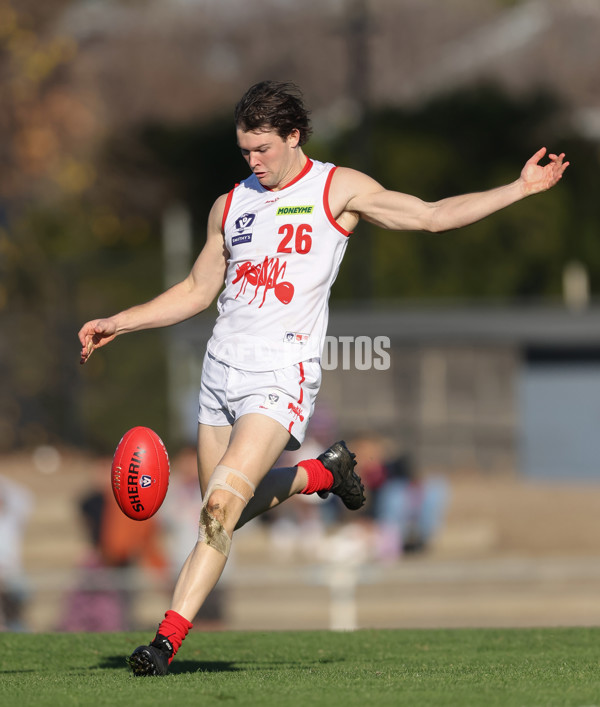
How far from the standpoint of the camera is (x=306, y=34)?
54375mm

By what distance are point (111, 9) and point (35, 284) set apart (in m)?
16.6

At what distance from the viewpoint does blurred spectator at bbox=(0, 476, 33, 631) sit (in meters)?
11.8

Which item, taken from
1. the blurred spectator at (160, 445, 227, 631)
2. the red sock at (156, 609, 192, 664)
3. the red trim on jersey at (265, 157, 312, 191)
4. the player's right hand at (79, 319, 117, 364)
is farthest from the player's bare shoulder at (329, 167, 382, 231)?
the blurred spectator at (160, 445, 227, 631)

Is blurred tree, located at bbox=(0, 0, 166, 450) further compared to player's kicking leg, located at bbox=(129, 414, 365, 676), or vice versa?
blurred tree, located at bbox=(0, 0, 166, 450)

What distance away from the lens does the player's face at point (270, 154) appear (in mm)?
5872

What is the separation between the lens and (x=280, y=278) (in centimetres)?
589

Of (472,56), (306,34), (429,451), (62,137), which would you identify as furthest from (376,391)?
(306,34)

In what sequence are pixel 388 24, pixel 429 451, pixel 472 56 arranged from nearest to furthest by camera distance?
pixel 429 451
pixel 472 56
pixel 388 24

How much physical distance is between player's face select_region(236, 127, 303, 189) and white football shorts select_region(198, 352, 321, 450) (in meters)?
0.83

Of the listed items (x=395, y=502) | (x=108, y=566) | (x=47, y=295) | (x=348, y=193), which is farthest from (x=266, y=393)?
(x=47, y=295)

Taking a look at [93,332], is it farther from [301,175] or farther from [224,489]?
[301,175]

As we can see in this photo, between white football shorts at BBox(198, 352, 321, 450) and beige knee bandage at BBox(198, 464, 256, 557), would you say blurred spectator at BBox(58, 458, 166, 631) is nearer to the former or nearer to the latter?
white football shorts at BBox(198, 352, 321, 450)

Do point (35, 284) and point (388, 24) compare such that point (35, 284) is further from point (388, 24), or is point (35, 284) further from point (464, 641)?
point (388, 24)

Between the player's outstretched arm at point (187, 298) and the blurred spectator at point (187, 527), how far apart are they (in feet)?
22.0
